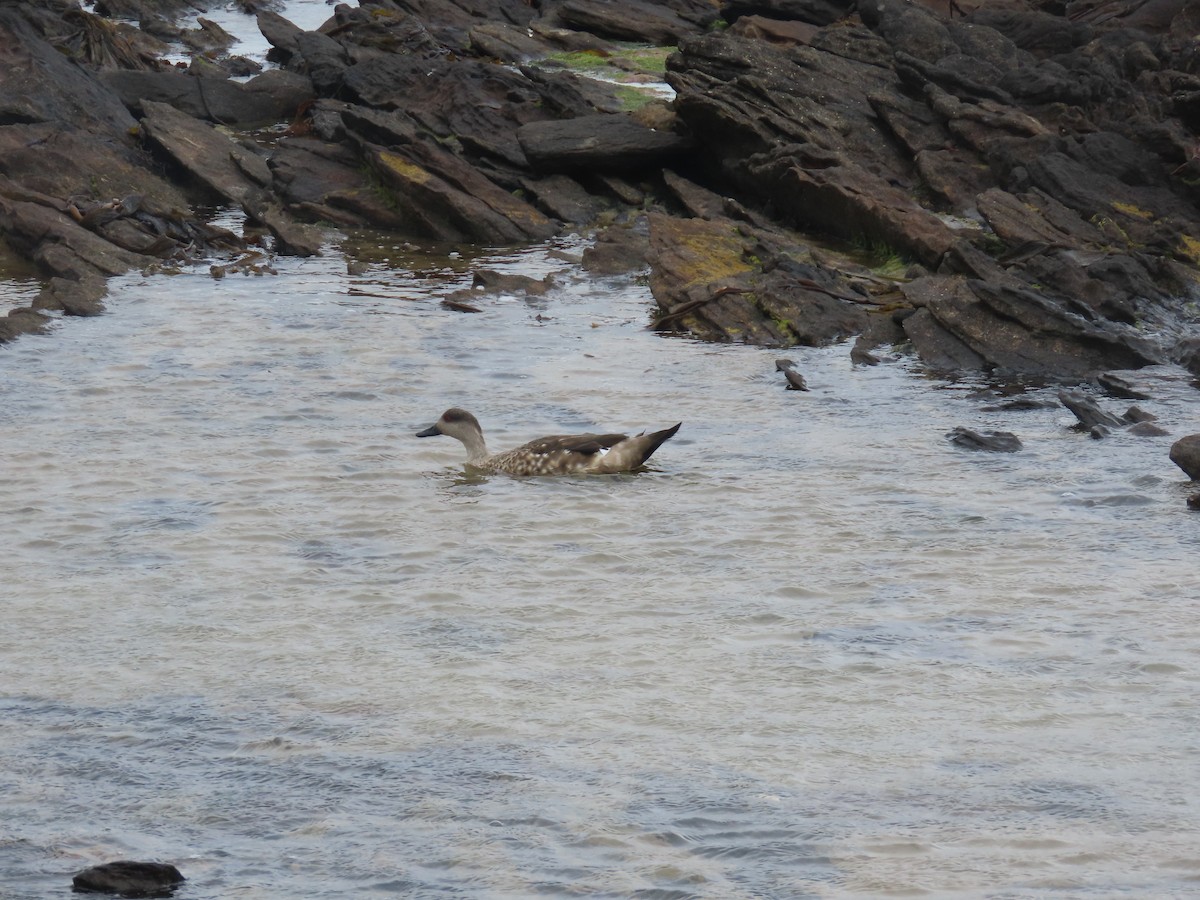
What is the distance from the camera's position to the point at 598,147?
86.2 ft

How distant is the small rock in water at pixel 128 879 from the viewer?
20.4 feet

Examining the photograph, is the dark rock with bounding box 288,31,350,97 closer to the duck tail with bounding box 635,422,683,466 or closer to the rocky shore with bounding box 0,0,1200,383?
the rocky shore with bounding box 0,0,1200,383

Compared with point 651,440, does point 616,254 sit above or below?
above

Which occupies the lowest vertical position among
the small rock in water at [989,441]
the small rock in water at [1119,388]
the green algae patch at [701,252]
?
the small rock in water at [989,441]

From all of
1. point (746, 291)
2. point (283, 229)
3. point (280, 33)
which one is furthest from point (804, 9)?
point (746, 291)

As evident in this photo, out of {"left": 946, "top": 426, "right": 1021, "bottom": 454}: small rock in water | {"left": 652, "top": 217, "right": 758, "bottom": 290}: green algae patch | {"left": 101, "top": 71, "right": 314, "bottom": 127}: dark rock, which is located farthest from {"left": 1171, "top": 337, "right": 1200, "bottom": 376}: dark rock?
{"left": 101, "top": 71, "right": 314, "bottom": 127}: dark rock

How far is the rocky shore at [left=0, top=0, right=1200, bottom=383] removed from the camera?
18.8m

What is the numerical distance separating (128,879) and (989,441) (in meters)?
9.05

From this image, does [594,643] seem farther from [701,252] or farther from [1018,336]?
[701,252]

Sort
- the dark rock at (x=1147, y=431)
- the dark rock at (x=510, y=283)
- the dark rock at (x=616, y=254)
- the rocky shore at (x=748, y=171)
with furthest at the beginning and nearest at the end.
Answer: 1. the dark rock at (x=616, y=254)
2. the dark rock at (x=510, y=283)
3. the rocky shore at (x=748, y=171)
4. the dark rock at (x=1147, y=431)

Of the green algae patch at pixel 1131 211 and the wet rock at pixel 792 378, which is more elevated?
the green algae patch at pixel 1131 211

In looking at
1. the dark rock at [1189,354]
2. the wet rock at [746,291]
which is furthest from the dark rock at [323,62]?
the dark rock at [1189,354]

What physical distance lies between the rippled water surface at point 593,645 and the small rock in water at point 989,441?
0.39ft

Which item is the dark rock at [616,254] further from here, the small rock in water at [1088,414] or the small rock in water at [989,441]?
the small rock in water at [989,441]
